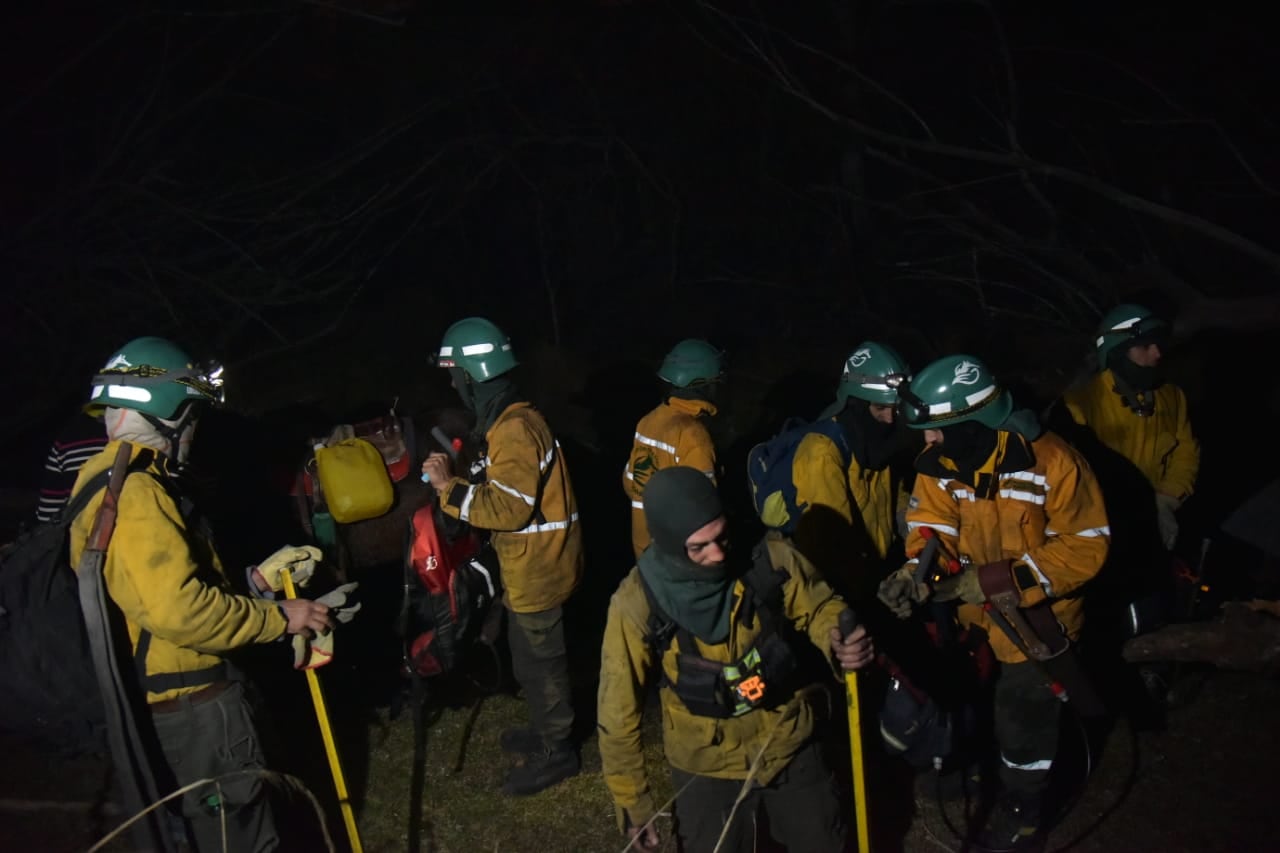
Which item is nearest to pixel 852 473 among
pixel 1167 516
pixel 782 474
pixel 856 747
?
pixel 782 474

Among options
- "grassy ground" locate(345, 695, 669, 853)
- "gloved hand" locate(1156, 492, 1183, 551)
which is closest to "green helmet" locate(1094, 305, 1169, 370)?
"gloved hand" locate(1156, 492, 1183, 551)

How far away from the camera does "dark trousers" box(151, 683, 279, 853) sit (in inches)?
129

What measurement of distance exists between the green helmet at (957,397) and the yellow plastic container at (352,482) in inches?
118

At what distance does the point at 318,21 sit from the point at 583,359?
6886 mm

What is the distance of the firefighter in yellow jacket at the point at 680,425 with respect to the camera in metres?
4.98

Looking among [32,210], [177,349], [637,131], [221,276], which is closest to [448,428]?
[221,276]

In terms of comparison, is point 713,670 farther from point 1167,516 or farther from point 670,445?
point 1167,516

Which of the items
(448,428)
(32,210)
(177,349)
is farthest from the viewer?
(32,210)

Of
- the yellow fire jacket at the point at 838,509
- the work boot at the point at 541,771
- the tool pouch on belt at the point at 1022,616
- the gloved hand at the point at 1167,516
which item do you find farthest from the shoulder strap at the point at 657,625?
the gloved hand at the point at 1167,516

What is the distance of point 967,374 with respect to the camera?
11.9 feet

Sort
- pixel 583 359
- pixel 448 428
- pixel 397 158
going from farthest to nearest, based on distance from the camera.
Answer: pixel 397 158 < pixel 583 359 < pixel 448 428

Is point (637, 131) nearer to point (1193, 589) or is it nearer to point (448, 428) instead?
point (448, 428)

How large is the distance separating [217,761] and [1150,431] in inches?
208

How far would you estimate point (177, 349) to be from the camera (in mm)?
3428
